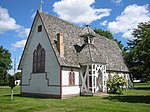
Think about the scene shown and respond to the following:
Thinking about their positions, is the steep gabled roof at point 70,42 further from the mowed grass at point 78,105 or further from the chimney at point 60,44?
the mowed grass at point 78,105

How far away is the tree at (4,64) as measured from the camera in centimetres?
8075

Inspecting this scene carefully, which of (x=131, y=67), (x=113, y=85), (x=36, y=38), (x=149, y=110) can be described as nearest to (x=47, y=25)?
(x=36, y=38)

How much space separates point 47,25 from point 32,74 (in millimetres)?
6906

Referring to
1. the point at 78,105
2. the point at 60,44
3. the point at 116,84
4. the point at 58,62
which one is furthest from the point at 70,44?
the point at 78,105

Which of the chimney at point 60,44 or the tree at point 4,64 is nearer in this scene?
the chimney at point 60,44

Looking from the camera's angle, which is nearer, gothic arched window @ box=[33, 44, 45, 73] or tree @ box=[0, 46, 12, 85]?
gothic arched window @ box=[33, 44, 45, 73]

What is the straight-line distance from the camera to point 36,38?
93.1ft

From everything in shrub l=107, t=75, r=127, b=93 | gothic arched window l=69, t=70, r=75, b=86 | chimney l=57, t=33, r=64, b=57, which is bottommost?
shrub l=107, t=75, r=127, b=93

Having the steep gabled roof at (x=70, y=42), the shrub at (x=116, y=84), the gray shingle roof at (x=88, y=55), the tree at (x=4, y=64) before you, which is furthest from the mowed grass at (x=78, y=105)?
the tree at (x=4, y=64)

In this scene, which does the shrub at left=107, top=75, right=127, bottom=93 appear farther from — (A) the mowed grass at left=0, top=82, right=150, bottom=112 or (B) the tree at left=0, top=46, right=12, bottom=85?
(B) the tree at left=0, top=46, right=12, bottom=85

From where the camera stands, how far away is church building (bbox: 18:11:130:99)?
25312 mm

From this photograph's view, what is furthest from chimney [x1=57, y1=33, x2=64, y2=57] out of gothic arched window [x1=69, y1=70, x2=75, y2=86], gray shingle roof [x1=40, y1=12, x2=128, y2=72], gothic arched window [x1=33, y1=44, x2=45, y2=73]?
gothic arched window [x1=33, y1=44, x2=45, y2=73]

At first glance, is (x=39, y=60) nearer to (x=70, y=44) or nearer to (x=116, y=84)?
(x=70, y=44)

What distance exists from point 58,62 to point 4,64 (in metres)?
64.3
